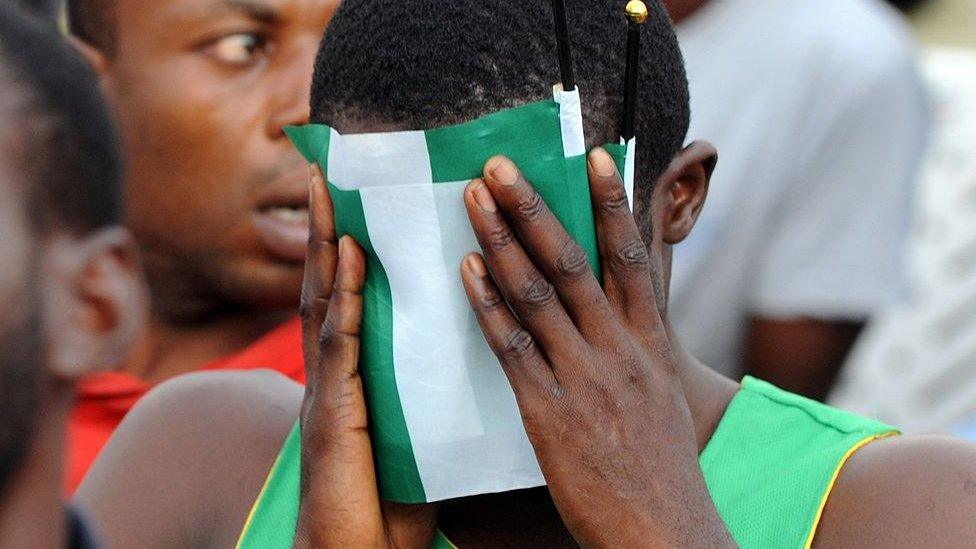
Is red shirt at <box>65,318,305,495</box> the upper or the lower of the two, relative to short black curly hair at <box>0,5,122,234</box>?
lower

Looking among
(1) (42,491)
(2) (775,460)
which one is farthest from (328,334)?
(1) (42,491)

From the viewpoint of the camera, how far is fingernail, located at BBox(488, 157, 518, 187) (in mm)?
1819

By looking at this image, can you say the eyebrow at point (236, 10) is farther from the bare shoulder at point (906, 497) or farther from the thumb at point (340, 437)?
the bare shoulder at point (906, 497)

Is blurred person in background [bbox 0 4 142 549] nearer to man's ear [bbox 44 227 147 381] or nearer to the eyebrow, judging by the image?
man's ear [bbox 44 227 147 381]

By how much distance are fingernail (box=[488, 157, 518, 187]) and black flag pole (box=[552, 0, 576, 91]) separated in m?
0.12

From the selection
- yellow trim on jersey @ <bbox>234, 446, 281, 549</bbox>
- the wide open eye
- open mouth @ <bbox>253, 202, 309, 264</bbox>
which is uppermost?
the wide open eye

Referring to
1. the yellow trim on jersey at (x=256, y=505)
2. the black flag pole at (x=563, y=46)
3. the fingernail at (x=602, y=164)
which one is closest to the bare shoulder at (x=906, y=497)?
the fingernail at (x=602, y=164)

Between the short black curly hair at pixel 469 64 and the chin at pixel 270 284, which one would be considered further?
the chin at pixel 270 284

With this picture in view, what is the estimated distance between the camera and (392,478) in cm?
201

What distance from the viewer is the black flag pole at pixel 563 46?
1.87 meters

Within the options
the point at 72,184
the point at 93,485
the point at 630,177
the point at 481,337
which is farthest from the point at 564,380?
the point at 93,485

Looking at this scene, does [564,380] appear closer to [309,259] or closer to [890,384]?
[309,259]

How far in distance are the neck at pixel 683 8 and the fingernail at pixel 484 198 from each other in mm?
1819

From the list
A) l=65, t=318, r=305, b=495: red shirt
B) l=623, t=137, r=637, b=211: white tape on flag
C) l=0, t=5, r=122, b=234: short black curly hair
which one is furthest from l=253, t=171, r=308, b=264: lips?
l=0, t=5, r=122, b=234: short black curly hair
